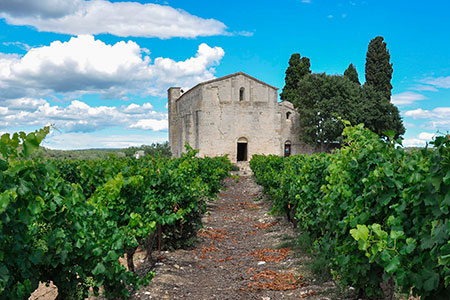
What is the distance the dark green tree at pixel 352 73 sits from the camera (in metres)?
38.5

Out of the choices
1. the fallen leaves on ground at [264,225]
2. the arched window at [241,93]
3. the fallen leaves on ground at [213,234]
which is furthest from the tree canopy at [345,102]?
the fallen leaves on ground at [213,234]

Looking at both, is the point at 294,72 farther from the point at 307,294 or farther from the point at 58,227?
the point at 58,227

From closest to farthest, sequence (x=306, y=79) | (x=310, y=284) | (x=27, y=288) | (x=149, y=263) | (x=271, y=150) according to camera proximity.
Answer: (x=27, y=288) → (x=310, y=284) → (x=149, y=263) → (x=271, y=150) → (x=306, y=79)

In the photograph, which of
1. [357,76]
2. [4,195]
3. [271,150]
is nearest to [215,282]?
[4,195]

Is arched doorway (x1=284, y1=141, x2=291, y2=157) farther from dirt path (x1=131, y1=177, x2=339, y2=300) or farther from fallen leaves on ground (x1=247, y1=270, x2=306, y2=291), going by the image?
fallen leaves on ground (x1=247, y1=270, x2=306, y2=291)

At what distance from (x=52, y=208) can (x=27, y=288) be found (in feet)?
1.93

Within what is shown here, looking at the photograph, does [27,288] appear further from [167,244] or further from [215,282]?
[167,244]

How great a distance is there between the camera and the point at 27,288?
256cm

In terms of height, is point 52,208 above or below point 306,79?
below

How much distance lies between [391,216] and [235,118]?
90.8ft

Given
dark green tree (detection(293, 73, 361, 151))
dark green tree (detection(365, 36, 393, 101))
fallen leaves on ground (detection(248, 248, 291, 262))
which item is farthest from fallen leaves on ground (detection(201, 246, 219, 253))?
dark green tree (detection(365, 36, 393, 101))

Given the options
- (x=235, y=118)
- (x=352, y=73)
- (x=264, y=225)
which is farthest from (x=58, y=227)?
(x=352, y=73)

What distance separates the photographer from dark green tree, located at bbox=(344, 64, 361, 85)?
38.5 meters

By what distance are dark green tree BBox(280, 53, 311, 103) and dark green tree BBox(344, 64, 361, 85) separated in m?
4.36
